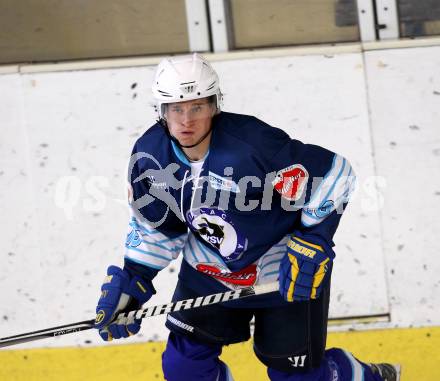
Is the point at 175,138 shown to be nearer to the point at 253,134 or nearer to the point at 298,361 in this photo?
the point at 253,134

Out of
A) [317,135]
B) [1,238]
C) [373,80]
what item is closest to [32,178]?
[1,238]

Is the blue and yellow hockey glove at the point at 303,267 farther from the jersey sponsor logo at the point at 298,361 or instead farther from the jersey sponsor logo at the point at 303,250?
the jersey sponsor logo at the point at 298,361

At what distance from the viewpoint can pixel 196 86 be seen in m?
2.79

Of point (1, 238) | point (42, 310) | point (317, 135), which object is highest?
point (317, 135)

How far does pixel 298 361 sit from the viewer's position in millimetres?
2979

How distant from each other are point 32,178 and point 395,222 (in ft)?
4.28

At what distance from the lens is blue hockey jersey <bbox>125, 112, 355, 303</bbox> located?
2.82m

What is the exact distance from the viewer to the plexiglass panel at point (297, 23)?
395 centimetres

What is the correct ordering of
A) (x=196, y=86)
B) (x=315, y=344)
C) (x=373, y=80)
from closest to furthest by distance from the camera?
(x=196, y=86)
(x=315, y=344)
(x=373, y=80)

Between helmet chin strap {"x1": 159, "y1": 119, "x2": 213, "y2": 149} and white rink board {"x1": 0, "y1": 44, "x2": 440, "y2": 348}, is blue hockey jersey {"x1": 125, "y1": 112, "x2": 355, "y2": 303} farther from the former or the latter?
white rink board {"x1": 0, "y1": 44, "x2": 440, "y2": 348}

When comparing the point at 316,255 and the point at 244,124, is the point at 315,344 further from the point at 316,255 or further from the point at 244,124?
the point at 244,124

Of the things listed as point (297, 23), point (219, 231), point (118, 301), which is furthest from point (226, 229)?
point (297, 23)

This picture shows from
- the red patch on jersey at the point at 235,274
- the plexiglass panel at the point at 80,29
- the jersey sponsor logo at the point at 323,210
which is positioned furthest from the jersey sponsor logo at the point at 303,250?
the plexiglass panel at the point at 80,29

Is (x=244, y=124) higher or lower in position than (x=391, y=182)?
higher
